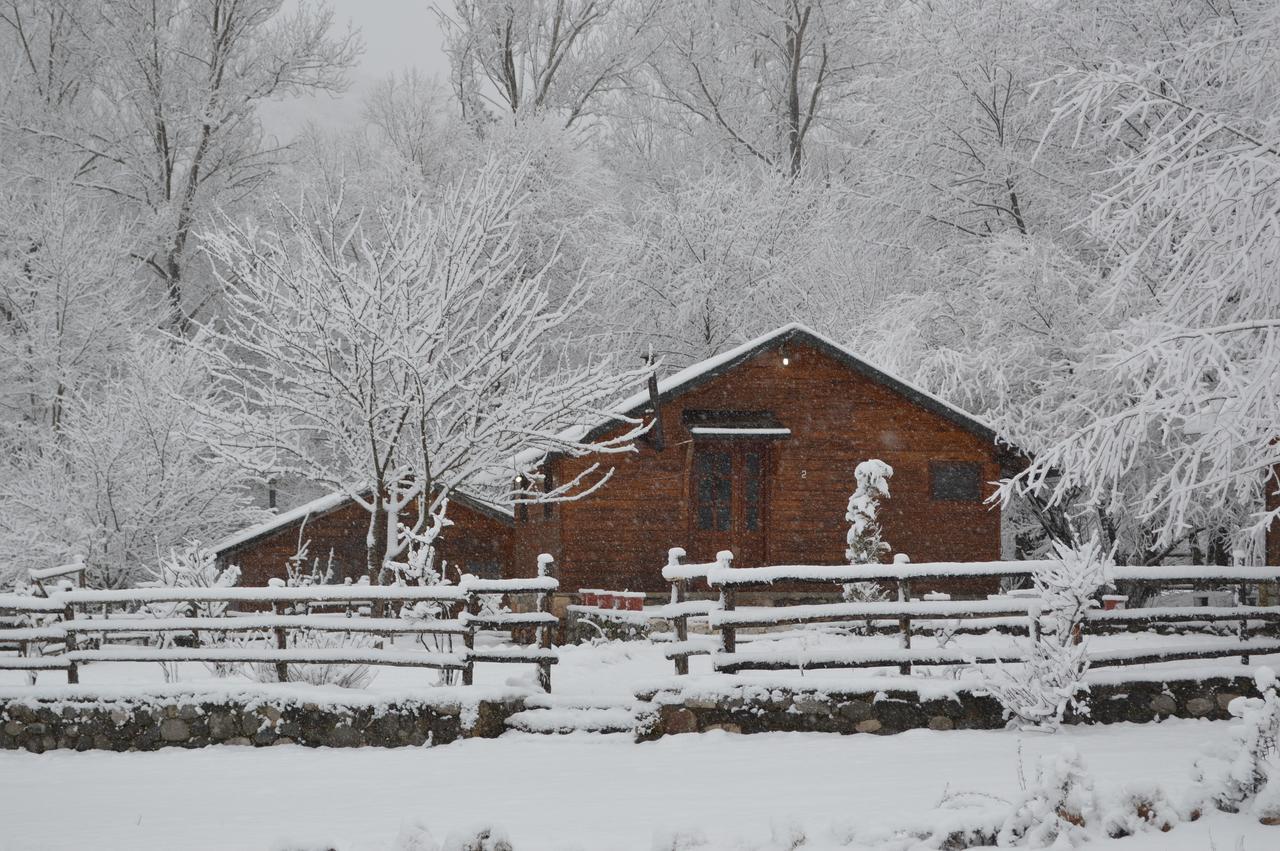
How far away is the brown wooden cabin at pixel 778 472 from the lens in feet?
71.2

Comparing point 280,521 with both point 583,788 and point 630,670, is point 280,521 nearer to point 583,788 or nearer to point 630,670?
point 630,670

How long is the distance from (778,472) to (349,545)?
10821 millimetres

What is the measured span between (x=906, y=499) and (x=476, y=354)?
9792mm

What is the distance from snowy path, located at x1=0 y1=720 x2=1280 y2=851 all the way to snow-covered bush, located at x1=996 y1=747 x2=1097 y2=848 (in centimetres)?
28

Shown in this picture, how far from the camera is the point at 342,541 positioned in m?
27.6

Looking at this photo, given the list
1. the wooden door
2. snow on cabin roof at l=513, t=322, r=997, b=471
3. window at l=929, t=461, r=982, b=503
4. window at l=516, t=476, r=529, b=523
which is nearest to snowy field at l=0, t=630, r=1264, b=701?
the wooden door

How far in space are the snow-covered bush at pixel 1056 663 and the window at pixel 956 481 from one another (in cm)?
A: 1199

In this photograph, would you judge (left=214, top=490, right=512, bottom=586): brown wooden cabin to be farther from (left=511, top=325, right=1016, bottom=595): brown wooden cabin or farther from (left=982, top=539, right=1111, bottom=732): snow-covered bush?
(left=982, top=539, right=1111, bottom=732): snow-covered bush

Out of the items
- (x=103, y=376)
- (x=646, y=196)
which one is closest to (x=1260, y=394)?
(x=103, y=376)

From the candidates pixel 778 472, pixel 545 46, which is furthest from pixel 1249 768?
pixel 545 46

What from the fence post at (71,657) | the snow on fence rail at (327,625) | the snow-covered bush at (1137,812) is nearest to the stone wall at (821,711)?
the snow on fence rail at (327,625)

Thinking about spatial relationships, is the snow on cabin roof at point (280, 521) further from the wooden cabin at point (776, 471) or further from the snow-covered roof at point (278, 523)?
the wooden cabin at point (776, 471)

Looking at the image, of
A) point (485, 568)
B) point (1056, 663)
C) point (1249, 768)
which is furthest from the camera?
point (485, 568)

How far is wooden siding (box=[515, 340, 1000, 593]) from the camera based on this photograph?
2173 cm
